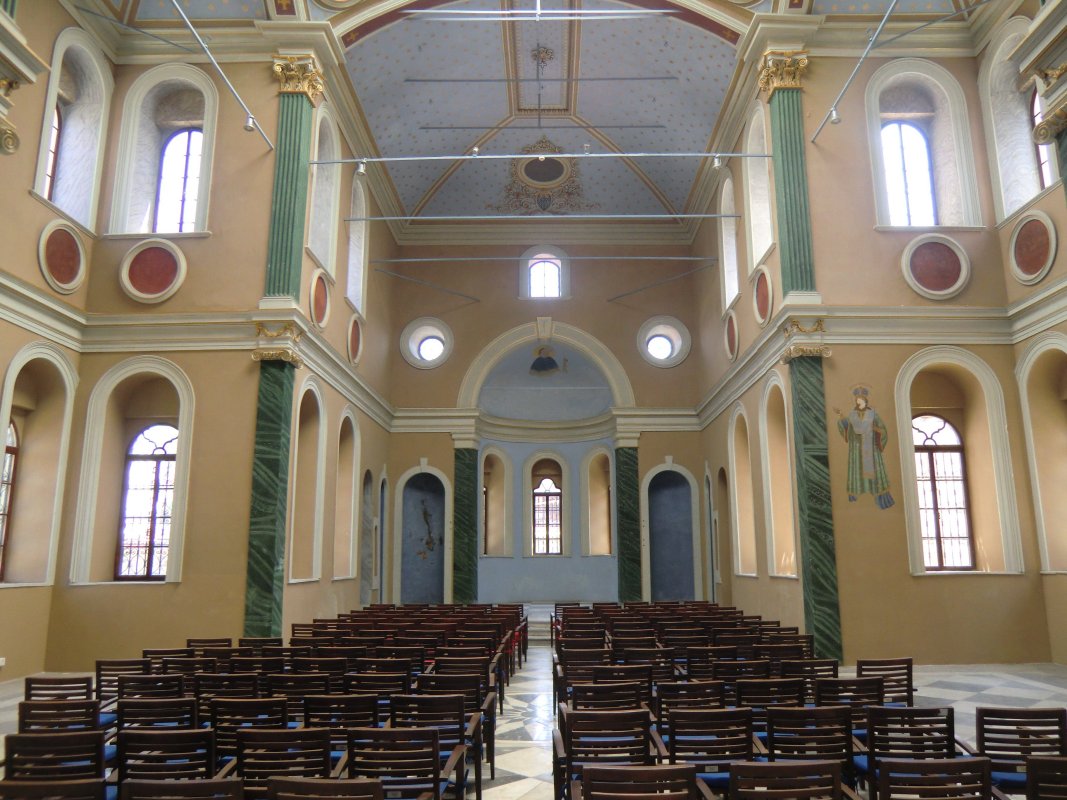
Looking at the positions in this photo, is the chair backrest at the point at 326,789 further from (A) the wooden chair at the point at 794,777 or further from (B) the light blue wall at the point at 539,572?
(B) the light blue wall at the point at 539,572

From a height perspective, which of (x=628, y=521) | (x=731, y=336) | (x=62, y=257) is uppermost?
(x=731, y=336)

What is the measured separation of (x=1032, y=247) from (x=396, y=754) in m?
12.7

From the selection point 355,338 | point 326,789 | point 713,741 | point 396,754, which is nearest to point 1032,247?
point 713,741

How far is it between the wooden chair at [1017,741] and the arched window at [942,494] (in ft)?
29.6

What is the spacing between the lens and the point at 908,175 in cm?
1492

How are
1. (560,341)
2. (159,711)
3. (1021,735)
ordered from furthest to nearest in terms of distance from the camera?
(560,341), (159,711), (1021,735)

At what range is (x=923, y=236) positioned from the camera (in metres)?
13.9

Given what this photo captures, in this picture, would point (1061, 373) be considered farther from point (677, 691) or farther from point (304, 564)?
point (304, 564)

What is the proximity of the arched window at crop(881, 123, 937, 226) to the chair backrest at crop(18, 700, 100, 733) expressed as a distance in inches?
545

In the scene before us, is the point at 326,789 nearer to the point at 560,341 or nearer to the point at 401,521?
the point at 401,521

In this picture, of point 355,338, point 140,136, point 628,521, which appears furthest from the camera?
point 628,521

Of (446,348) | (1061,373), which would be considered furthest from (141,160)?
(1061,373)

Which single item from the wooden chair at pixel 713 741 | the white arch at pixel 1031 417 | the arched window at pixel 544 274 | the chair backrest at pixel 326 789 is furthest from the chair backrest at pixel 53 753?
the arched window at pixel 544 274

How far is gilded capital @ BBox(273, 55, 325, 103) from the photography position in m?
14.5
